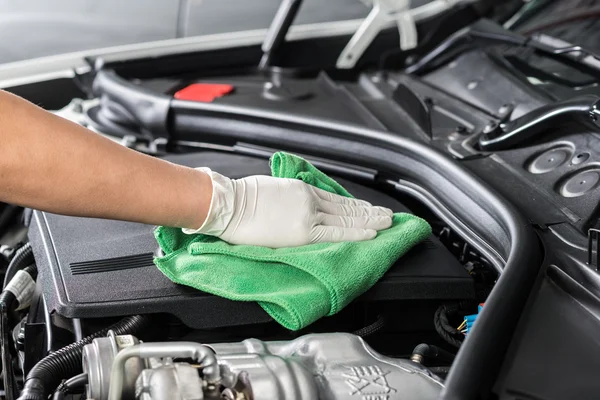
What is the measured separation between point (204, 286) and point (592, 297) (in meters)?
0.53

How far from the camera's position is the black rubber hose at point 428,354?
115 centimetres

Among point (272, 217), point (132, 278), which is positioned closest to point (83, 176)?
point (132, 278)

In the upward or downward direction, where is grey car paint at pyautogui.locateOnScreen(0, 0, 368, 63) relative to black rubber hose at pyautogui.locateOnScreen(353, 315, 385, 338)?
upward

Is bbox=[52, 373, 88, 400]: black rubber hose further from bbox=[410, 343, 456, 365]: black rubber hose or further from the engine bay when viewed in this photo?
bbox=[410, 343, 456, 365]: black rubber hose

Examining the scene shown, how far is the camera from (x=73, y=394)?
1.08 meters

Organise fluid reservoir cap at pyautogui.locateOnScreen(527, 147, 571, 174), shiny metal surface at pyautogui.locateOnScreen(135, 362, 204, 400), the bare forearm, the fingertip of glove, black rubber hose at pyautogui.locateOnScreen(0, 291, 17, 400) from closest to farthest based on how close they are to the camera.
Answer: shiny metal surface at pyautogui.locateOnScreen(135, 362, 204, 400) < the bare forearm < black rubber hose at pyautogui.locateOnScreen(0, 291, 17, 400) < the fingertip of glove < fluid reservoir cap at pyautogui.locateOnScreen(527, 147, 571, 174)

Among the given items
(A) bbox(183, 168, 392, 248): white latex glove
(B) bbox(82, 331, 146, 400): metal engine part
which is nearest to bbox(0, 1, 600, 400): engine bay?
(B) bbox(82, 331, 146, 400): metal engine part

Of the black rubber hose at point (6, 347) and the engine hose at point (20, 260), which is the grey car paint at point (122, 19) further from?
the black rubber hose at point (6, 347)

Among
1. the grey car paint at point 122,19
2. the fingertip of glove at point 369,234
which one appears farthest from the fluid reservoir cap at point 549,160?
the grey car paint at point 122,19

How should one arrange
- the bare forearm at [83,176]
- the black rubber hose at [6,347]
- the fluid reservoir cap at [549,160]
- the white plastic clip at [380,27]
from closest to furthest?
the bare forearm at [83,176] < the black rubber hose at [6,347] < the fluid reservoir cap at [549,160] < the white plastic clip at [380,27]

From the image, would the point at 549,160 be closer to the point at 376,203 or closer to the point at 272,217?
the point at 376,203

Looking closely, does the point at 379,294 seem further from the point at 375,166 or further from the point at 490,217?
the point at 375,166

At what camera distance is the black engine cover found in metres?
1.15

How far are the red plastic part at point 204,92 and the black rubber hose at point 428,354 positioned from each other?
927 mm
